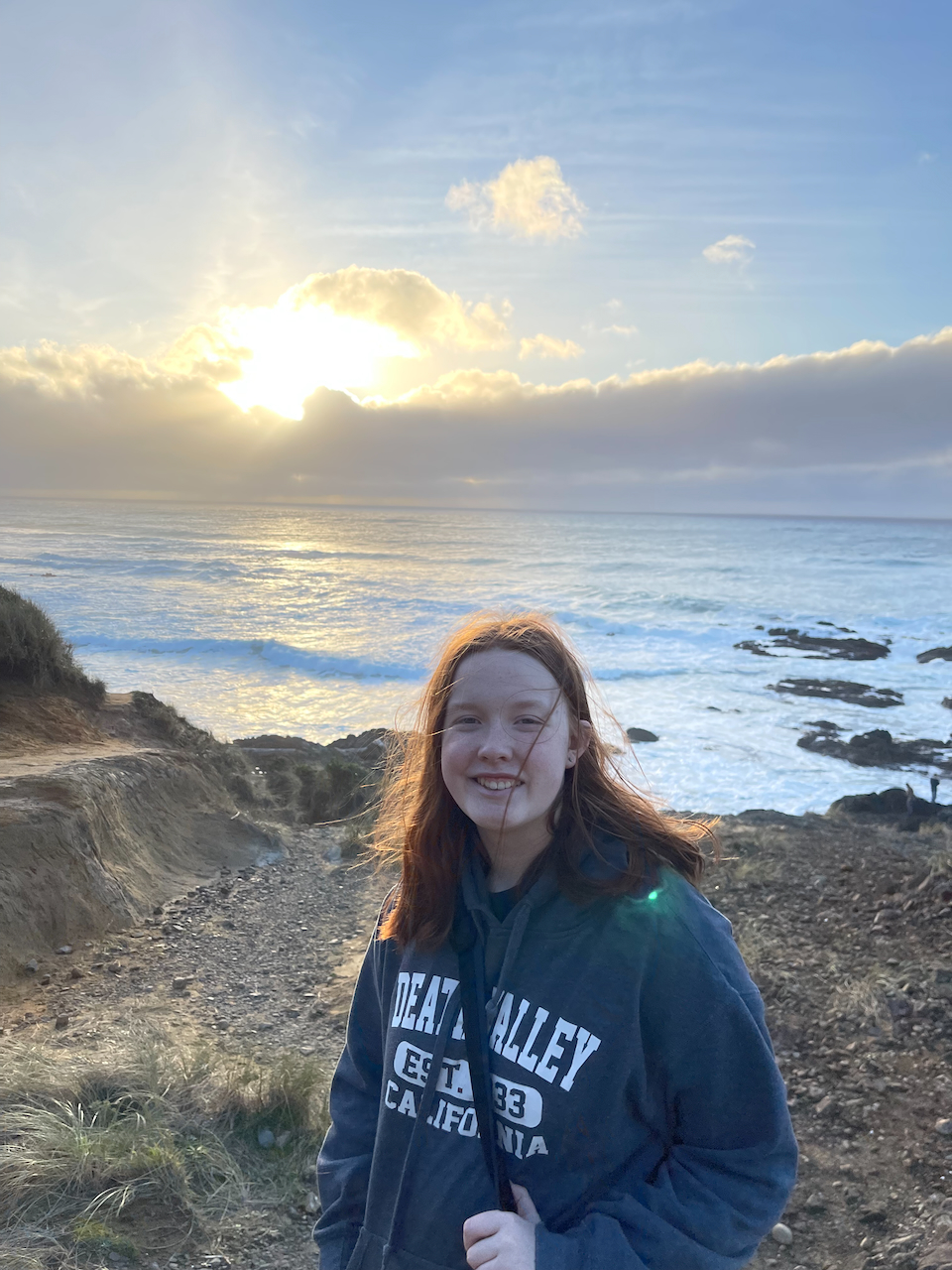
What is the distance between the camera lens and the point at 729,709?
64.5ft

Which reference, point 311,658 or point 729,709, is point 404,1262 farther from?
point 311,658

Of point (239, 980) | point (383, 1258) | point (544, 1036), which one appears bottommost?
point (239, 980)

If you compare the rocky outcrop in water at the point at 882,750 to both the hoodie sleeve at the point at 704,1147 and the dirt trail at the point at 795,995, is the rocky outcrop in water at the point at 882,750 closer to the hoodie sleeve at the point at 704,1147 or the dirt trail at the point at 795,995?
the dirt trail at the point at 795,995

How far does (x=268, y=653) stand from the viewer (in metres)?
27.3

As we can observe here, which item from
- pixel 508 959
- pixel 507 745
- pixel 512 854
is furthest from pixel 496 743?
pixel 508 959

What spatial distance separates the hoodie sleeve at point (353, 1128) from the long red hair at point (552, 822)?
0.17 m

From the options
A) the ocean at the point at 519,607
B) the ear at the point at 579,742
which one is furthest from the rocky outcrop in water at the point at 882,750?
the ear at the point at 579,742

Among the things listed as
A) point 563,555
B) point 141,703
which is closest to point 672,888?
point 141,703

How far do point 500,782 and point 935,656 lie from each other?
1154 inches

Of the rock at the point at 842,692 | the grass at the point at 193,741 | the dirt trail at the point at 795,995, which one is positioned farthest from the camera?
the rock at the point at 842,692

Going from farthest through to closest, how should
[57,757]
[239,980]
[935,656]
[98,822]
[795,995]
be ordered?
[935,656], [57,757], [98,822], [239,980], [795,995]

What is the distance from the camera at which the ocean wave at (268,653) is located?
83.1 ft

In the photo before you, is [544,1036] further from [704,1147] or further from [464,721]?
[464,721]

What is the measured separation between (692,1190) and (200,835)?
7731 mm
